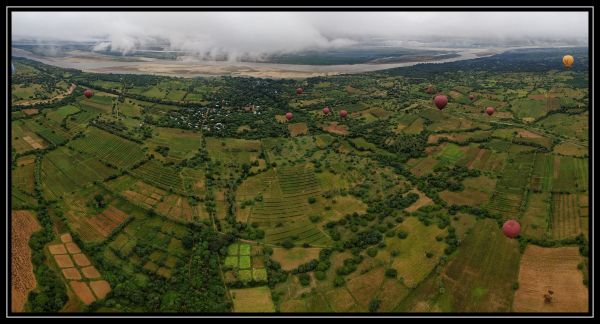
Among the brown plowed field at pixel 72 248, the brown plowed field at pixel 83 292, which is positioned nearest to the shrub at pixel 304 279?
the brown plowed field at pixel 83 292

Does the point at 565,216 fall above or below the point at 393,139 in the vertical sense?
below

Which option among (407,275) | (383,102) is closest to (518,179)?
(407,275)

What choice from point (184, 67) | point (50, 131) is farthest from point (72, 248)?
point (184, 67)

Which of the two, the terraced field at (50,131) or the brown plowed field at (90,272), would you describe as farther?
the terraced field at (50,131)

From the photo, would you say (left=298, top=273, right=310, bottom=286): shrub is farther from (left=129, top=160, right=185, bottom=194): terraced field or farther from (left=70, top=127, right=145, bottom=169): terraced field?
(left=70, top=127, right=145, bottom=169): terraced field

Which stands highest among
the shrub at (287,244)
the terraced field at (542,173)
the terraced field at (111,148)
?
the terraced field at (111,148)

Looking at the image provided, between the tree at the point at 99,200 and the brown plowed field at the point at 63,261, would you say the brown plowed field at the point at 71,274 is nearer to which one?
the brown plowed field at the point at 63,261

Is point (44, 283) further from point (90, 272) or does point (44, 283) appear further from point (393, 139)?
point (393, 139)
